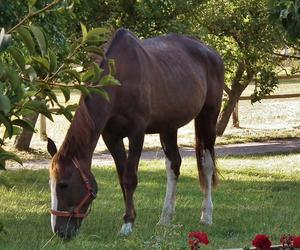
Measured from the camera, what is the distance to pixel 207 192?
8039 millimetres

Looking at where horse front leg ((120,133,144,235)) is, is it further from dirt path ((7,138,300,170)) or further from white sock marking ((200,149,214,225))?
dirt path ((7,138,300,170))

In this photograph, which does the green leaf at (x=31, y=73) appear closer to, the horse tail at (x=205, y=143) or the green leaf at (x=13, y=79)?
the green leaf at (x=13, y=79)

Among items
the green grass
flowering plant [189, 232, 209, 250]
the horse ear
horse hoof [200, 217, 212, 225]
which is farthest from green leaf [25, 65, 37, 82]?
horse hoof [200, 217, 212, 225]

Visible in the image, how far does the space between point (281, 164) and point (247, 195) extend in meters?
4.38

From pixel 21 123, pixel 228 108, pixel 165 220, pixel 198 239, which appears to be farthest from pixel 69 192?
pixel 228 108

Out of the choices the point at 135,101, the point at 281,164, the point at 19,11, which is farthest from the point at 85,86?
the point at 281,164

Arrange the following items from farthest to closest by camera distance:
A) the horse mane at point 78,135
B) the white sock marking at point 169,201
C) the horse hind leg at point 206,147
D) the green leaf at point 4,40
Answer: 1. the horse hind leg at point 206,147
2. the white sock marking at point 169,201
3. the horse mane at point 78,135
4. the green leaf at point 4,40

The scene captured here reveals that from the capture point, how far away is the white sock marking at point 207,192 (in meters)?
7.63

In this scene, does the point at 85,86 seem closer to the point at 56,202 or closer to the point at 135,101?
the point at 56,202

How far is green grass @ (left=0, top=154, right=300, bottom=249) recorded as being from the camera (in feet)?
19.8

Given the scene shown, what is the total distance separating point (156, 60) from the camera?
7.54 metres

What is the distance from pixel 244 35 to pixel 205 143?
8.44m

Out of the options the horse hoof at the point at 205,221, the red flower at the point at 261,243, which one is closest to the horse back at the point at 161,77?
the horse hoof at the point at 205,221

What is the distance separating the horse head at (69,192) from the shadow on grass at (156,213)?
0.15m
